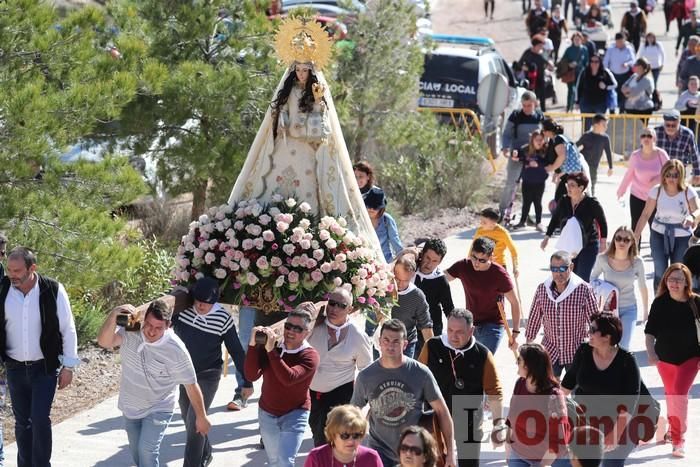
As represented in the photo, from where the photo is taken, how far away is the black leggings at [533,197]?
18.6 metres

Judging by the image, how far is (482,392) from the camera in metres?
9.18

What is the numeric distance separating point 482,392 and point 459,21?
28.1 metres

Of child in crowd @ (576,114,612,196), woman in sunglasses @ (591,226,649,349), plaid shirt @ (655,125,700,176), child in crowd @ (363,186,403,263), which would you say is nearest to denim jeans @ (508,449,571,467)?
woman in sunglasses @ (591,226,649,349)

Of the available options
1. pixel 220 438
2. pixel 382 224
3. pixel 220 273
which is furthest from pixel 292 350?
pixel 382 224

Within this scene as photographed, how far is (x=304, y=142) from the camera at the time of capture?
36.4 ft

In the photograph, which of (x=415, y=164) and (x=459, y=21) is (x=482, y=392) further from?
(x=459, y=21)

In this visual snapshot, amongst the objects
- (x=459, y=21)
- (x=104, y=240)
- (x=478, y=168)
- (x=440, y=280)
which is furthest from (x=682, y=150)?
(x=459, y=21)

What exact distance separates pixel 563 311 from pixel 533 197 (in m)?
8.44

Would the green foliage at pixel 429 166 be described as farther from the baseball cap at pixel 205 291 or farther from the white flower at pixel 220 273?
the baseball cap at pixel 205 291

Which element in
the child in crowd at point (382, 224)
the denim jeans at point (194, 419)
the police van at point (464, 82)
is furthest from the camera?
the police van at point (464, 82)

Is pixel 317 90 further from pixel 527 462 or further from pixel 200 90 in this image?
→ pixel 200 90

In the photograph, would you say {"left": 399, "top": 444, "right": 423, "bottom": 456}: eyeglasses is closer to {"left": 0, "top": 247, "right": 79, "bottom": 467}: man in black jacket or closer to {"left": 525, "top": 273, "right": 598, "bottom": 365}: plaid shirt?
{"left": 0, "top": 247, "right": 79, "bottom": 467}: man in black jacket

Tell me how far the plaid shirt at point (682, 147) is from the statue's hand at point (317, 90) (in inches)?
269

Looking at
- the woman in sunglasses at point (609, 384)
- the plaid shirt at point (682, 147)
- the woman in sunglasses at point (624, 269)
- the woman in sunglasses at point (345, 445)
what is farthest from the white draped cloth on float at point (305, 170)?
the plaid shirt at point (682, 147)
